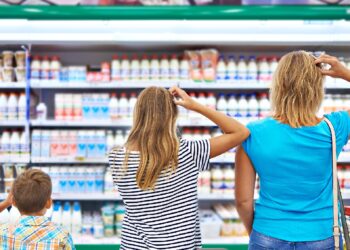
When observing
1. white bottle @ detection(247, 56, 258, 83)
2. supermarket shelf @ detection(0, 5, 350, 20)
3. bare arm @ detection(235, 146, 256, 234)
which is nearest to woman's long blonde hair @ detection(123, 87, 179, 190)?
bare arm @ detection(235, 146, 256, 234)

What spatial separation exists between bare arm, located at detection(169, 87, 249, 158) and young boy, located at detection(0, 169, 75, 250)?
30.2 inches

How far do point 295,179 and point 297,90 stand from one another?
0.36 m

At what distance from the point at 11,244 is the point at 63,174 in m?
2.33

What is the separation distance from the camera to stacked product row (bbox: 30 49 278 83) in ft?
14.0

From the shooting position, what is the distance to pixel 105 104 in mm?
4305

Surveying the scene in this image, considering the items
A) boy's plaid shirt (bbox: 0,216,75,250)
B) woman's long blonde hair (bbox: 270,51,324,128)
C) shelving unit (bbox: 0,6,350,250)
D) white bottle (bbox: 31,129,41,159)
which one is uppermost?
shelving unit (bbox: 0,6,350,250)

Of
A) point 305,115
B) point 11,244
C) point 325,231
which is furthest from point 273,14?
point 11,244

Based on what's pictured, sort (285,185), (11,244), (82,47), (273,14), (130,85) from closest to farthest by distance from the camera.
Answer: (285,185) → (11,244) → (273,14) → (130,85) → (82,47)

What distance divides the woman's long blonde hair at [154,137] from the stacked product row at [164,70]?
7.95 ft

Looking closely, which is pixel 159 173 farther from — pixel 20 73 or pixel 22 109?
pixel 20 73

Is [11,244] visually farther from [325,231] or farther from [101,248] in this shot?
[101,248]

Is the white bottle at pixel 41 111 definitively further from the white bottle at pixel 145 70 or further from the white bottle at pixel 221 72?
the white bottle at pixel 221 72

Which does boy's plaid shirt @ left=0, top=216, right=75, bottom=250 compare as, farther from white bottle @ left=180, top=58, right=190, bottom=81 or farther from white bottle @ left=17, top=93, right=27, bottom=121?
white bottle @ left=180, top=58, right=190, bottom=81

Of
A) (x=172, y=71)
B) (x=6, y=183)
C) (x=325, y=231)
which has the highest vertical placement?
(x=172, y=71)
